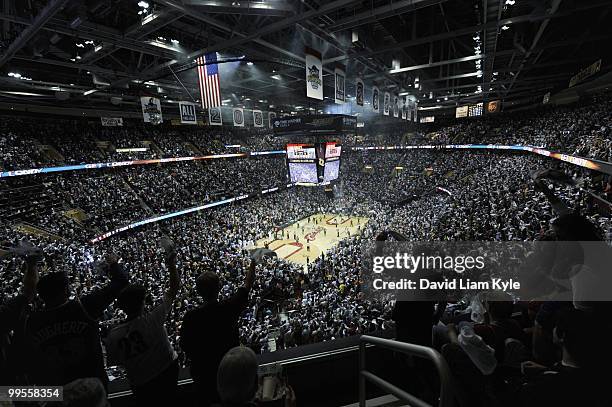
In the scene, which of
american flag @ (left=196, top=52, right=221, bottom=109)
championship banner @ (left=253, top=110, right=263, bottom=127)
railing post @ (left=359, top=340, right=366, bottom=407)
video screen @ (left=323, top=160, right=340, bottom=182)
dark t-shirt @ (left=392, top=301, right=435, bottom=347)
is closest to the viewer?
railing post @ (left=359, top=340, right=366, bottom=407)

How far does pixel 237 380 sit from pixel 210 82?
46.4ft

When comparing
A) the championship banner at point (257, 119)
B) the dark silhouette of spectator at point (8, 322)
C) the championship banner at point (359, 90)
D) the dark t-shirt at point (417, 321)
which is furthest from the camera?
the championship banner at point (257, 119)

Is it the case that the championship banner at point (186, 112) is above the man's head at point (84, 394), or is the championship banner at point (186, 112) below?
above

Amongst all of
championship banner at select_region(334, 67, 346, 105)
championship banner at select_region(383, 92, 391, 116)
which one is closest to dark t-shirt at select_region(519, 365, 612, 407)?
championship banner at select_region(334, 67, 346, 105)

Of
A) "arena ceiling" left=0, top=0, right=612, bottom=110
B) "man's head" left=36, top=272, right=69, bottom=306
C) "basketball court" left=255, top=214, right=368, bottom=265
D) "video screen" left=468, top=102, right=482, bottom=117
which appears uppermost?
"arena ceiling" left=0, top=0, right=612, bottom=110

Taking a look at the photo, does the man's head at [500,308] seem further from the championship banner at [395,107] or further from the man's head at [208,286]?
the championship banner at [395,107]

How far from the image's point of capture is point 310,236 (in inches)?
1081

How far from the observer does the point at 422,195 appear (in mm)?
35188

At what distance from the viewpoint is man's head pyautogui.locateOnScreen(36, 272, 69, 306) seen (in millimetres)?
2371

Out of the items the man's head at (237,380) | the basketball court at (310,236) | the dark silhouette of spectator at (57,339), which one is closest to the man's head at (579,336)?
the man's head at (237,380)

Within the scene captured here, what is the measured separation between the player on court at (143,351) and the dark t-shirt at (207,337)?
0.28 meters

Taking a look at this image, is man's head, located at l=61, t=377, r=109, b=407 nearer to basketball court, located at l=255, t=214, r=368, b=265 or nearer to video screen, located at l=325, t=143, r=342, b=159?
basketball court, located at l=255, t=214, r=368, b=265

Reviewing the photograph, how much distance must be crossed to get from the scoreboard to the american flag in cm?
1251

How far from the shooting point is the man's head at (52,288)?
2.37 meters
